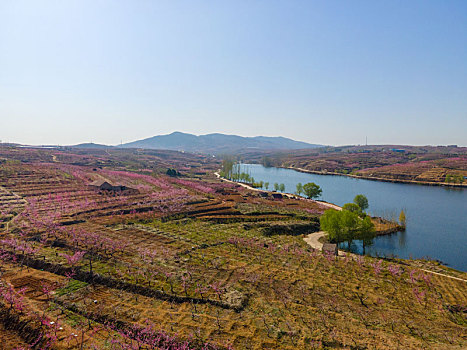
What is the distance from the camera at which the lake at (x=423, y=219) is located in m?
51.3

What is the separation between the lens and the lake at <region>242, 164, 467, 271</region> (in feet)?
168

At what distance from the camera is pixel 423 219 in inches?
2970

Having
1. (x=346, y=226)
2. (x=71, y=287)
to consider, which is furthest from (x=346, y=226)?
(x=71, y=287)

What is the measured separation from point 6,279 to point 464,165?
222236 mm

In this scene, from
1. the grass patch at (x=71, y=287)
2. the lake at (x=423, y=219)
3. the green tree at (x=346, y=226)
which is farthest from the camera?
the lake at (x=423, y=219)

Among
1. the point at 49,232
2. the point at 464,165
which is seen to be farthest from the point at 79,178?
the point at 464,165

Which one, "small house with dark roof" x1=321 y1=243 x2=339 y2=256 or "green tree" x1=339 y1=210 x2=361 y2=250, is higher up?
"green tree" x1=339 y1=210 x2=361 y2=250

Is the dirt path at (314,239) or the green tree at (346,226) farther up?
the green tree at (346,226)

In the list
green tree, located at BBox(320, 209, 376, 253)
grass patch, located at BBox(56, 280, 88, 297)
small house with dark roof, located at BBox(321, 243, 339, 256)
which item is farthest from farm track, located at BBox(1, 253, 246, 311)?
green tree, located at BBox(320, 209, 376, 253)

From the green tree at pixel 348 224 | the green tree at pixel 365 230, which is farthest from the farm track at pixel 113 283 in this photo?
the green tree at pixel 365 230

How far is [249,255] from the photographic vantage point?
1426 inches

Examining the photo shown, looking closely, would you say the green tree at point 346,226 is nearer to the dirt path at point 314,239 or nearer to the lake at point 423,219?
the dirt path at point 314,239

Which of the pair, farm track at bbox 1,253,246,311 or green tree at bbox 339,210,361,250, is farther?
green tree at bbox 339,210,361,250

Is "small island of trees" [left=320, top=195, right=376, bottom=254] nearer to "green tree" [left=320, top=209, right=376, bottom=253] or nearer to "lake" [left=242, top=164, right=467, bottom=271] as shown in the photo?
"green tree" [left=320, top=209, right=376, bottom=253]
